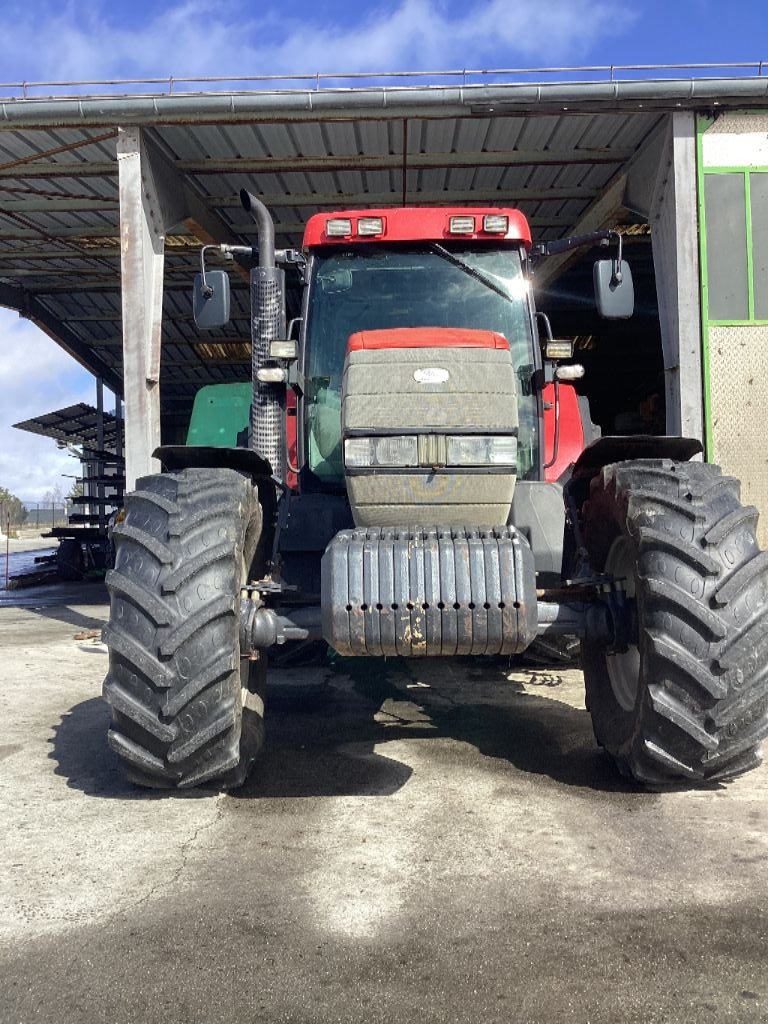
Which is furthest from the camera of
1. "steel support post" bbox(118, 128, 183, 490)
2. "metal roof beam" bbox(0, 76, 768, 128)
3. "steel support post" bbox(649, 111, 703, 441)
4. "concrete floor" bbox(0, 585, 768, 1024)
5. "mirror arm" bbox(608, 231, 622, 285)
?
"steel support post" bbox(118, 128, 183, 490)

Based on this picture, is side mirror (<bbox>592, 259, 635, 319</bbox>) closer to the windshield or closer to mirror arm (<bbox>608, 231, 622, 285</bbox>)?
mirror arm (<bbox>608, 231, 622, 285</bbox>)

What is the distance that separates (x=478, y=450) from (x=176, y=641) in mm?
1463

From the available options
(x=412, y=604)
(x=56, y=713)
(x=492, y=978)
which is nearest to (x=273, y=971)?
(x=492, y=978)

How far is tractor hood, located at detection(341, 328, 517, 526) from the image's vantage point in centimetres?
367

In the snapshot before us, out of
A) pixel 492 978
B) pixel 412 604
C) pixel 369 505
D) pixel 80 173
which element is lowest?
pixel 492 978

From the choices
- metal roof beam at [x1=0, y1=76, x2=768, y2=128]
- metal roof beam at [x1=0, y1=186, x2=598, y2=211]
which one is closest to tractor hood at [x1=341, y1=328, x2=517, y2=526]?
metal roof beam at [x1=0, y1=76, x2=768, y2=128]

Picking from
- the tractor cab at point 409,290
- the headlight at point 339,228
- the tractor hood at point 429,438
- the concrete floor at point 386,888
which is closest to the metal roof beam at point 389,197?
the tractor cab at point 409,290

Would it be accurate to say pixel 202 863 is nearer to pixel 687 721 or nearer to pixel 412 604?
pixel 412 604

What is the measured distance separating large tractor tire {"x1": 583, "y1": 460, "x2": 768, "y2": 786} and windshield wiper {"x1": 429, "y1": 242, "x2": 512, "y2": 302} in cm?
161

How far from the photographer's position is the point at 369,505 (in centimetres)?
373

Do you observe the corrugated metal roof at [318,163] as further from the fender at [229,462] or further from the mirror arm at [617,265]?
the fender at [229,462]

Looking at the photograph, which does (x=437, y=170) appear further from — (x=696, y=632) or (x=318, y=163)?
(x=696, y=632)

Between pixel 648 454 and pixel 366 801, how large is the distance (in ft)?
6.78

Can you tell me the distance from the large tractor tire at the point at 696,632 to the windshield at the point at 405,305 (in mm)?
1252
